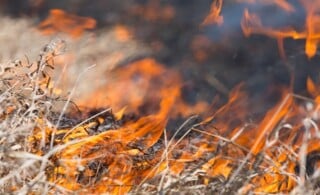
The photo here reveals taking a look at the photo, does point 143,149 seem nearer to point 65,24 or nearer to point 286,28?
point 65,24

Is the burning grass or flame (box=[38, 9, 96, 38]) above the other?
flame (box=[38, 9, 96, 38])

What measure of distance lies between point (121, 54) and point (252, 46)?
32.3 inches

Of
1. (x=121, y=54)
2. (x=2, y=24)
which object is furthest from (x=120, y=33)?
(x=2, y=24)

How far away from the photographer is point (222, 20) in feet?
12.9

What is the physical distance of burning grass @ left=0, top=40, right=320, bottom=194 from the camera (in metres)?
2.14

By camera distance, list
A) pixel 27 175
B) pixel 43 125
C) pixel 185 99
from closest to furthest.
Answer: pixel 27 175, pixel 43 125, pixel 185 99

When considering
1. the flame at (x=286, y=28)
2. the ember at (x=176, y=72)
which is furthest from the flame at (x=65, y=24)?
the flame at (x=286, y=28)

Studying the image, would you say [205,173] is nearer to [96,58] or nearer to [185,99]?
[185,99]

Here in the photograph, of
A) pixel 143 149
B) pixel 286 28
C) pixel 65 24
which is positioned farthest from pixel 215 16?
pixel 143 149

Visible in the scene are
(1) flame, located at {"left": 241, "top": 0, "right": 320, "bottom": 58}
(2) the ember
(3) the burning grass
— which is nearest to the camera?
(3) the burning grass

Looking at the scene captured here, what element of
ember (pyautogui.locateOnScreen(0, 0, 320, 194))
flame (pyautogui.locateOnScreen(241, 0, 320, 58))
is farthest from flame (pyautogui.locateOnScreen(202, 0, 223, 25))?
flame (pyautogui.locateOnScreen(241, 0, 320, 58))

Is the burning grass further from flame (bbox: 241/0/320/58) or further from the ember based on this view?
flame (bbox: 241/0/320/58)

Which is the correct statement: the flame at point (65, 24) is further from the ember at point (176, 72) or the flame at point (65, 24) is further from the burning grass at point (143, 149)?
the burning grass at point (143, 149)

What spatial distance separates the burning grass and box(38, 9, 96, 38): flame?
0.47 m
